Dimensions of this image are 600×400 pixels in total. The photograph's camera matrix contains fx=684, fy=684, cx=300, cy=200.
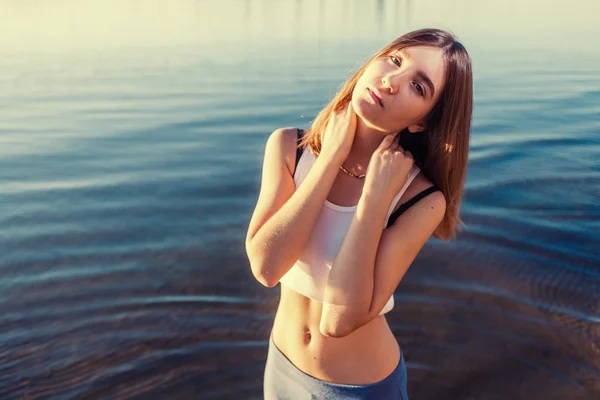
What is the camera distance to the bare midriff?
311 centimetres

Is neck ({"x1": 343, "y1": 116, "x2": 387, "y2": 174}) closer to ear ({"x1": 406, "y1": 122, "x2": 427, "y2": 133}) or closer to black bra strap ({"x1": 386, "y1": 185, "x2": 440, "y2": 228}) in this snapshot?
ear ({"x1": 406, "y1": 122, "x2": 427, "y2": 133})

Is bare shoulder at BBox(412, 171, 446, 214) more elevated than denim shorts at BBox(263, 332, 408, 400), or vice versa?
bare shoulder at BBox(412, 171, 446, 214)

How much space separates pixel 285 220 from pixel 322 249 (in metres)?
0.26

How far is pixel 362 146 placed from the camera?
321 centimetres

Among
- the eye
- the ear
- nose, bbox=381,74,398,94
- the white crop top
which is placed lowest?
the white crop top

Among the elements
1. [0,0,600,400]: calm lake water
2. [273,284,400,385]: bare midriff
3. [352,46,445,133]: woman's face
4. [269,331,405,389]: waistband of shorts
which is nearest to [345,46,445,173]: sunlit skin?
[352,46,445,133]: woman's face

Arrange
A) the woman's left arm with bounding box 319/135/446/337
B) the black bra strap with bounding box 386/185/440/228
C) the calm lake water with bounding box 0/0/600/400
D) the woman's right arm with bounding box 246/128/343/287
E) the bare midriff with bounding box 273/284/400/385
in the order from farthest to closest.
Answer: the calm lake water with bounding box 0/0/600/400 → the bare midriff with bounding box 273/284/400/385 → the black bra strap with bounding box 386/185/440/228 → the woman's right arm with bounding box 246/128/343/287 → the woman's left arm with bounding box 319/135/446/337

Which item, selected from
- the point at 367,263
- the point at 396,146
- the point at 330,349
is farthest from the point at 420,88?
the point at 330,349

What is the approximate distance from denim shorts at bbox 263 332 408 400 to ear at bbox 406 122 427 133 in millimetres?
1125

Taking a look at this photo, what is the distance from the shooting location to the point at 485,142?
10.8 m

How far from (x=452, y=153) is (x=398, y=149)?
0.30 meters

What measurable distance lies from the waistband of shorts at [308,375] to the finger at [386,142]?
3.49ft

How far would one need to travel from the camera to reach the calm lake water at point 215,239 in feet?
17.9

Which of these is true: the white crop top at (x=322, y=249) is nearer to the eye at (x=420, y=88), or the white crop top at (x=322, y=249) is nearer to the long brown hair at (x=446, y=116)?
the long brown hair at (x=446, y=116)
